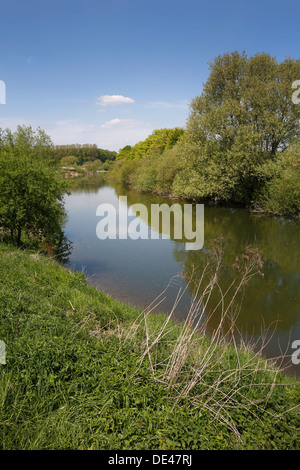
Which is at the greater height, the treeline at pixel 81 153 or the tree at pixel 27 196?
the treeline at pixel 81 153

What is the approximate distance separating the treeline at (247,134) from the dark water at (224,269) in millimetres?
4150

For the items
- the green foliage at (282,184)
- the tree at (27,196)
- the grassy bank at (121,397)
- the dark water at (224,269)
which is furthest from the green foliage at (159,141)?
the grassy bank at (121,397)

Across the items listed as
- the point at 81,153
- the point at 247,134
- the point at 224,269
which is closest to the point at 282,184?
the point at 247,134

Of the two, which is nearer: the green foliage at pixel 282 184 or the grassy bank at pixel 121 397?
the grassy bank at pixel 121 397

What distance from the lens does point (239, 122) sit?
23.7 meters

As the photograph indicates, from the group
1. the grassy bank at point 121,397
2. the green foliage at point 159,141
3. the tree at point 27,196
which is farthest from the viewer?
the green foliage at point 159,141

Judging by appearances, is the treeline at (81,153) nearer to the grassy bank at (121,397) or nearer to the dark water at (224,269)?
the dark water at (224,269)

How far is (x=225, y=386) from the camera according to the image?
3723 millimetres

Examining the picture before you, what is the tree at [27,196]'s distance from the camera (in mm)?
10383

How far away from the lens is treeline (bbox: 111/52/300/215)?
2206cm

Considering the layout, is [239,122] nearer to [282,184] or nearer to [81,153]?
[282,184]

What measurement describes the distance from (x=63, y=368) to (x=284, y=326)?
5.93 m

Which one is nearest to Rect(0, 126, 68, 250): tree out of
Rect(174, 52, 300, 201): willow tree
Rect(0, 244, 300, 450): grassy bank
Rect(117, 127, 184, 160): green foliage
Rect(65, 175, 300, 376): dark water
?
Rect(65, 175, 300, 376): dark water
